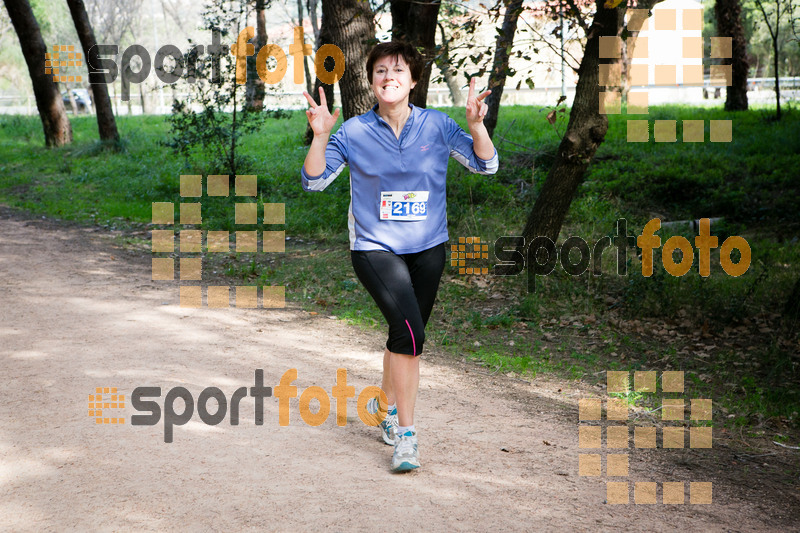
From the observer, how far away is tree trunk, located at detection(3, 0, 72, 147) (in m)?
18.3

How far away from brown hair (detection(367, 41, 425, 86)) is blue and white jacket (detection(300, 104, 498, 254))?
9.4 inches

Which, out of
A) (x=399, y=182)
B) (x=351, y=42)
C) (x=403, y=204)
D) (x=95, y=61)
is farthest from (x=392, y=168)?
(x=95, y=61)

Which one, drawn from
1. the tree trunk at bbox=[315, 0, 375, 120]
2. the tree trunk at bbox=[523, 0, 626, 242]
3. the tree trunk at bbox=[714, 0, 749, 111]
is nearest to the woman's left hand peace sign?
the tree trunk at bbox=[523, 0, 626, 242]

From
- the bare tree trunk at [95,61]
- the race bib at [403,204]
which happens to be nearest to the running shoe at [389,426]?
the race bib at [403,204]

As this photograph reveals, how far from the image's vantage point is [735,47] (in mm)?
20734

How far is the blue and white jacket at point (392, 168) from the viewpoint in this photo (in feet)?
12.9

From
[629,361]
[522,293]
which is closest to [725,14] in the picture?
[522,293]

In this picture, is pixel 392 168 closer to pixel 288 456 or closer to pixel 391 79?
pixel 391 79

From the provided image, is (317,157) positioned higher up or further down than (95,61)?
further down

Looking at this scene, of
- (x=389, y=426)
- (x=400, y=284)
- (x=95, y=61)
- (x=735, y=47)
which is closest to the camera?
(x=400, y=284)

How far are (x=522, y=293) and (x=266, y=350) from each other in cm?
331

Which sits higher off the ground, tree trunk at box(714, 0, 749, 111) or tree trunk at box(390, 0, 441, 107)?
tree trunk at box(714, 0, 749, 111)

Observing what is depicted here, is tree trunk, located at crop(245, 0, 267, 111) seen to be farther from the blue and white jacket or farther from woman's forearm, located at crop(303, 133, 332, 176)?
woman's forearm, located at crop(303, 133, 332, 176)

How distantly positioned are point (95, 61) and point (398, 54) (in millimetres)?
16729
